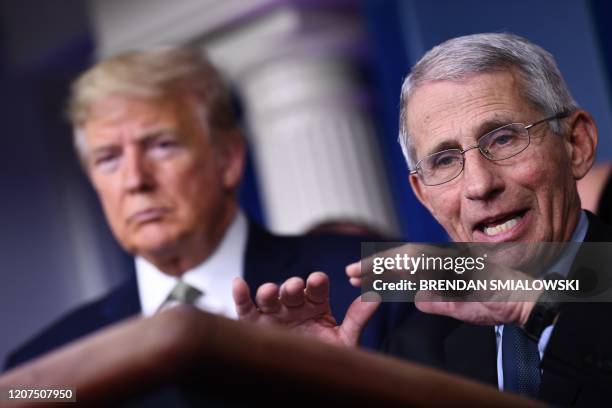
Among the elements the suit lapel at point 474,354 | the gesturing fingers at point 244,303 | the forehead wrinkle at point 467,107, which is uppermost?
the forehead wrinkle at point 467,107

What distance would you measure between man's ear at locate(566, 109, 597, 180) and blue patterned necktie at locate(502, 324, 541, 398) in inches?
6.5

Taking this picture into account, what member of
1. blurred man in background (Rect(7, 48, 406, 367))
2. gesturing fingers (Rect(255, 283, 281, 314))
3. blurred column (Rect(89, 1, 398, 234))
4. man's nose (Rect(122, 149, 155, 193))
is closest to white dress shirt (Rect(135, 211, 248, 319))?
blurred man in background (Rect(7, 48, 406, 367))

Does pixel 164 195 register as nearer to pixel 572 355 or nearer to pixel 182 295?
pixel 182 295

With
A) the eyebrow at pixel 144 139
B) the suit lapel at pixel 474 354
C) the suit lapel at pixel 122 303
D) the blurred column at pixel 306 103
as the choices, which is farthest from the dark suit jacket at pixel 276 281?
the blurred column at pixel 306 103

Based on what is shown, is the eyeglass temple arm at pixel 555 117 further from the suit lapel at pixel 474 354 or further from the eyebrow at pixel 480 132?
the suit lapel at pixel 474 354

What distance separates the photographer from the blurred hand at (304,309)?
91cm

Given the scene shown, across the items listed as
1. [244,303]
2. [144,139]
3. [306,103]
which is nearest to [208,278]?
[144,139]

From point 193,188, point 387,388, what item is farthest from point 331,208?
point 387,388

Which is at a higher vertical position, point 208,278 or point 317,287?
point 317,287

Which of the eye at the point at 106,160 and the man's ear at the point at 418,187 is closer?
the man's ear at the point at 418,187

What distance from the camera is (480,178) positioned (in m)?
0.85

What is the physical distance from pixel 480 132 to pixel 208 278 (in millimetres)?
696

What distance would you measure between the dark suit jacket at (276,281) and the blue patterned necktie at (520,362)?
17 cm

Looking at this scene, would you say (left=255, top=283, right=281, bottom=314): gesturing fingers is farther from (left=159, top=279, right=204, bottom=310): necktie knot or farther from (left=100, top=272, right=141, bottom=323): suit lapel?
(left=100, top=272, right=141, bottom=323): suit lapel
